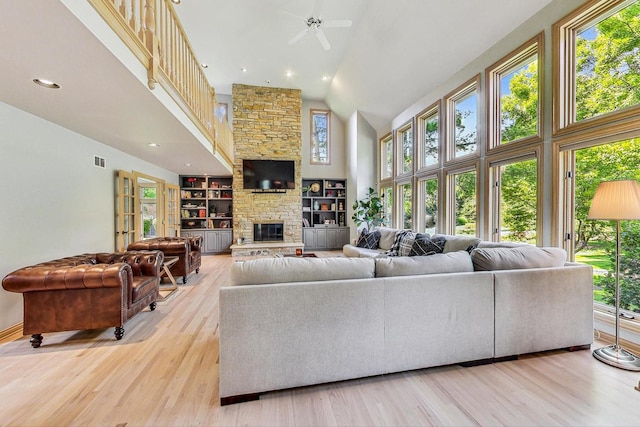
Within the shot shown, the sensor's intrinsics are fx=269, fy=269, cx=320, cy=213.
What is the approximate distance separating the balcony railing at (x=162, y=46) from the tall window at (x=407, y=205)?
446cm

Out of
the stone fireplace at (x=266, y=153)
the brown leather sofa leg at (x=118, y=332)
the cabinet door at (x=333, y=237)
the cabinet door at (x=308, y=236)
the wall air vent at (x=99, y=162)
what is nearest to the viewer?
the brown leather sofa leg at (x=118, y=332)

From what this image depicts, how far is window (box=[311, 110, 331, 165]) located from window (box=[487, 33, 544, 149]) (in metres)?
5.31

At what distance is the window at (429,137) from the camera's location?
210 inches

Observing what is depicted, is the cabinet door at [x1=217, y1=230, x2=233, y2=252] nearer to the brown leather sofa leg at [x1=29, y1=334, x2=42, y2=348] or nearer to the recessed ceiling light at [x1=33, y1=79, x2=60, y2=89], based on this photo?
the brown leather sofa leg at [x1=29, y1=334, x2=42, y2=348]

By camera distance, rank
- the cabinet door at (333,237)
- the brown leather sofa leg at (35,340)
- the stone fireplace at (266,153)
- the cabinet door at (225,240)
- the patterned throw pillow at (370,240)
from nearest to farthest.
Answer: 1. the brown leather sofa leg at (35,340)
2. the patterned throw pillow at (370,240)
3. the stone fireplace at (266,153)
4. the cabinet door at (225,240)
5. the cabinet door at (333,237)

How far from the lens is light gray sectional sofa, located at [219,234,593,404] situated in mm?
1714

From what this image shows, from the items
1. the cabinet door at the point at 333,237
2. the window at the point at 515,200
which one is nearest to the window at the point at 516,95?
the window at the point at 515,200

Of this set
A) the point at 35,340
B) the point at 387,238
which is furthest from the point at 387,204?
the point at 35,340

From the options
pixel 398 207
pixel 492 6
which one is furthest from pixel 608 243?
pixel 398 207

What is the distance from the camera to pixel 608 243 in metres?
2.71

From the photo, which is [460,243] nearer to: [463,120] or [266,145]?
[463,120]

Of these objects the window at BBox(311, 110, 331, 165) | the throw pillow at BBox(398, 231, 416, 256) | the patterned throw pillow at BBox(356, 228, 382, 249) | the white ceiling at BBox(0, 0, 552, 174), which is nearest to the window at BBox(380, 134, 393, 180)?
the white ceiling at BBox(0, 0, 552, 174)

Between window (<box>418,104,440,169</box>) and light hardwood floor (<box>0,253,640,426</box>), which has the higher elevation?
window (<box>418,104,440,169</box>)

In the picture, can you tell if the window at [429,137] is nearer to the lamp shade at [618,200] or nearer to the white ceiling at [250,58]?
the white ceiling at [250,58]
